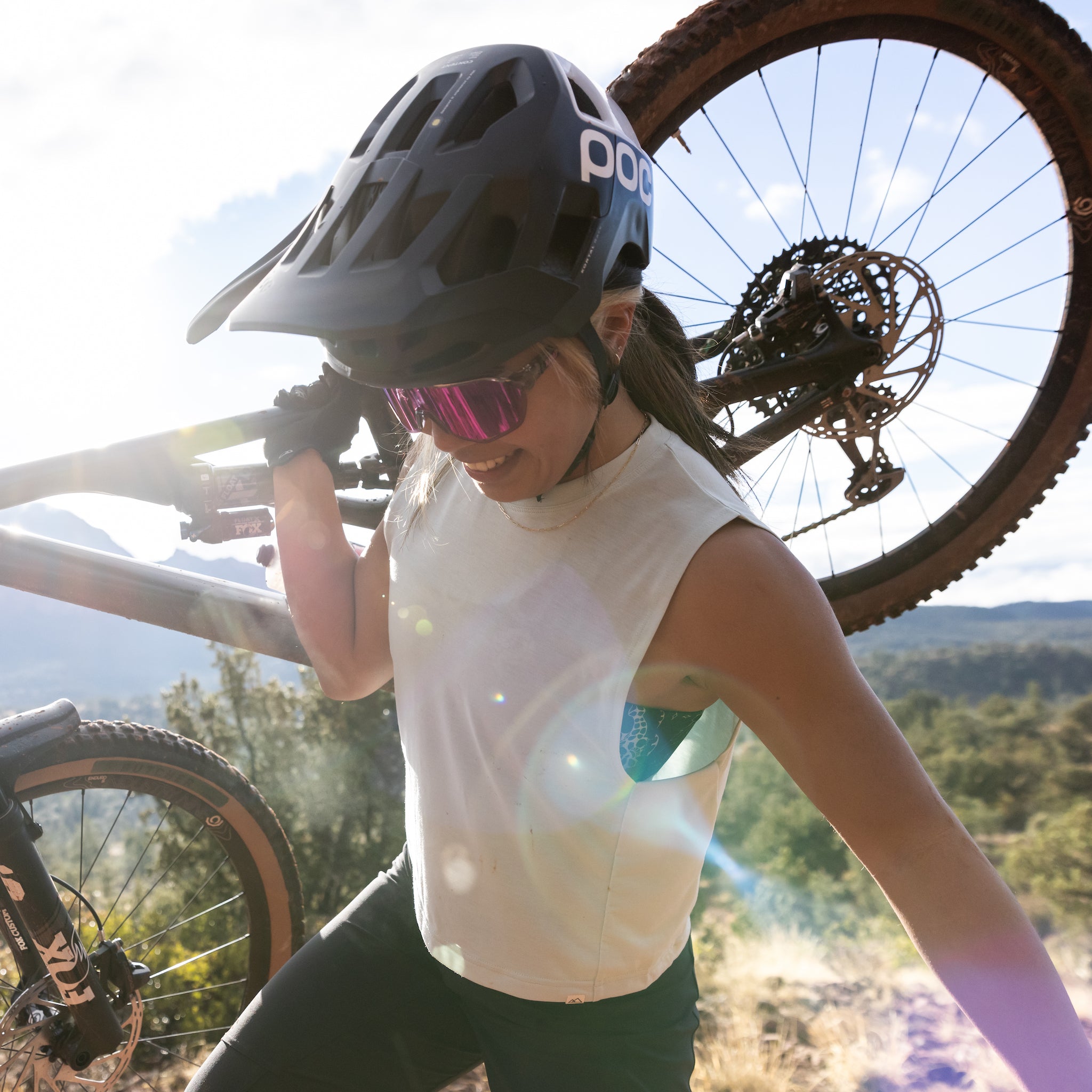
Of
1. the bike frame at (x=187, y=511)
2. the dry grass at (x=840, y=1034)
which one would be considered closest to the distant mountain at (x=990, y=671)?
the dry grass at (x=840, y=1034)

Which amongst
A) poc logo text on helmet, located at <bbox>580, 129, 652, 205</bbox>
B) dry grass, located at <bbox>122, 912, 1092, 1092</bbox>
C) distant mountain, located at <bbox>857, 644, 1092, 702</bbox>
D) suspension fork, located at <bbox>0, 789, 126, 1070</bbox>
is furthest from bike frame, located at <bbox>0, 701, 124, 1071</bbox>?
distant mountain, located at <bbox>857, 644, 1092, 702</bbox>

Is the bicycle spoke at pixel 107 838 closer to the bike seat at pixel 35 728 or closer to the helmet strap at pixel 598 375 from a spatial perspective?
the bike seat at pixel 35 728

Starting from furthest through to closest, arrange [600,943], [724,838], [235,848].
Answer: [724,838] → [235,848] → [600,943]

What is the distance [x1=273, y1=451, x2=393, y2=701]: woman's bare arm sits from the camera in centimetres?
118

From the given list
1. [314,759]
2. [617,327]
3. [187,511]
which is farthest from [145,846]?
[314,759]

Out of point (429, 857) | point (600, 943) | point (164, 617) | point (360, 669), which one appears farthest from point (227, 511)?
point (600, 943)

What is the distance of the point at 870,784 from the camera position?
2.20ft

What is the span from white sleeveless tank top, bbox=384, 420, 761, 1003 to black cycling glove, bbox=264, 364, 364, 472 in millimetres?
385

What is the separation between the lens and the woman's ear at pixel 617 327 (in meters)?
0.91

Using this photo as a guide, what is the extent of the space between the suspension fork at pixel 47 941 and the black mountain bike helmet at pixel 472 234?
4.32 ft

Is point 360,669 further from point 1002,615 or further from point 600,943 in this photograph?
point 1002,615

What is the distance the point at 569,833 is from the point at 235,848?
145 cm

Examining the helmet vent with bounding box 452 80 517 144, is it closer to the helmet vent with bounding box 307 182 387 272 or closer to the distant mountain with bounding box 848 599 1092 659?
the helmet vent with bounding box 307 182 387 272

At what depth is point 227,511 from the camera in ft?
4.77
